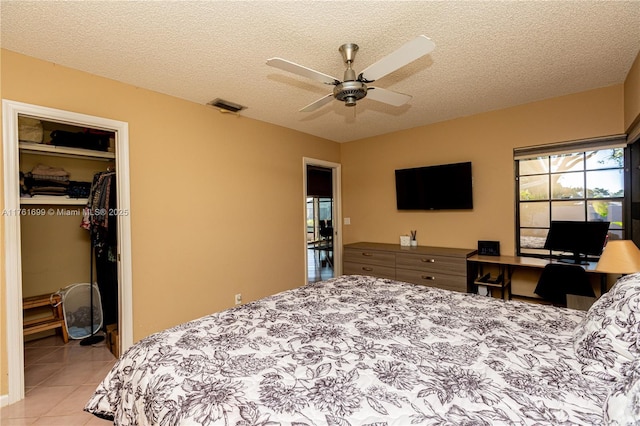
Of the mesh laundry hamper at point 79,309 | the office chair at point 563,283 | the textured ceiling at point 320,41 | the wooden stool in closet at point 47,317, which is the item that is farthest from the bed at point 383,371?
the mesh laundry hamper at point 79,309

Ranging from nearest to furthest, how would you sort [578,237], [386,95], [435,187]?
[386,95] → [578,237] → [435,187]

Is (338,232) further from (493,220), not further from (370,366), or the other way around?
(370,366)

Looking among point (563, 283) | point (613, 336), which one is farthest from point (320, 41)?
Answer: point (563, 283)

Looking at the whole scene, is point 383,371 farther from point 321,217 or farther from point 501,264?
point 321,217

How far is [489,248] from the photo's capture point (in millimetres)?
3447

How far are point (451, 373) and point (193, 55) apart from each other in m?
2.50

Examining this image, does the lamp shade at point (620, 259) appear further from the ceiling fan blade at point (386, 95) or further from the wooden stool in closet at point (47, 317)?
the wooden stool in closet at point (47, 317)

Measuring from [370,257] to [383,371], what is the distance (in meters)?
2.92

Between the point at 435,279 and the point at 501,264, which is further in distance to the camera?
the point at 435,279

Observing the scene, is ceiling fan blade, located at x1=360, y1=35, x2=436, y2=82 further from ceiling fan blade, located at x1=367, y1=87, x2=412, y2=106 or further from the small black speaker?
the small black speaker

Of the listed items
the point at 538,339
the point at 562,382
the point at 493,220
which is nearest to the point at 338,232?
the point at 493,220

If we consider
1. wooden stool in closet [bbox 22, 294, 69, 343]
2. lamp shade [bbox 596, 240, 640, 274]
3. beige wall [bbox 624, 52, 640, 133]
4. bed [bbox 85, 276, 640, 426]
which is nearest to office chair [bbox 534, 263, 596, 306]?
lamp shade [bbox 596, 240, 640, 274]

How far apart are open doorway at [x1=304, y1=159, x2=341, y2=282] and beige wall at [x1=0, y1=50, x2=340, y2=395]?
61 cm

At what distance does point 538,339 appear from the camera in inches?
54.8
